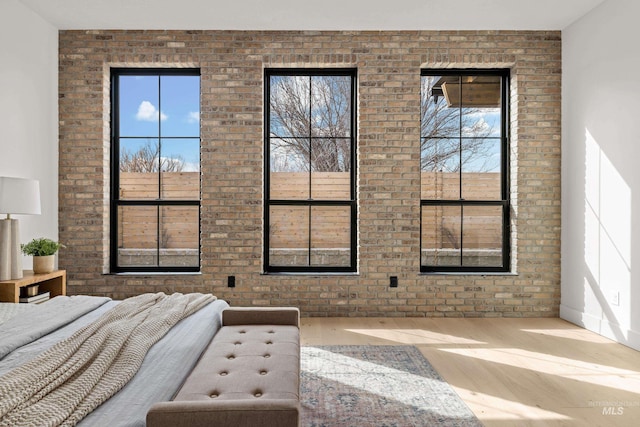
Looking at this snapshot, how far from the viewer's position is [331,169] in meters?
4.66

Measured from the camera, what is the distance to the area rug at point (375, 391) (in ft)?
7.52

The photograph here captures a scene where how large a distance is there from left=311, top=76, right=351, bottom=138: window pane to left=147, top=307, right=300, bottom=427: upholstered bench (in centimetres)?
255

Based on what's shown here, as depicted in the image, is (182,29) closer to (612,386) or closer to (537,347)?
(537,347)

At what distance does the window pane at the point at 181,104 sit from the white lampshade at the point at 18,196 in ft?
5.23

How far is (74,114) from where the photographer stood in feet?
14.6

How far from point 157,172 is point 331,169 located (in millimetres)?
1888

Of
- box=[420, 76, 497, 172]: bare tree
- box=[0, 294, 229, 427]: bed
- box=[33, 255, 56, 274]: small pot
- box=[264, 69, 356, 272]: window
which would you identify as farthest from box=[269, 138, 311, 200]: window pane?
box=[33, 255, 56, 274]: small pot

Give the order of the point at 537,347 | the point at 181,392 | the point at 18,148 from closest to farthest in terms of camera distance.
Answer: the point at 181,392
the point at 537,347
the point at 18,148

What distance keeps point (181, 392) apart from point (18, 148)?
342 centimetres

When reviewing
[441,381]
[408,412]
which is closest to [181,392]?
[408,412]

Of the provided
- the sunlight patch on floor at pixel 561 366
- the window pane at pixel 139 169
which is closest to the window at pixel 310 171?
the window pane at pixel 139 169

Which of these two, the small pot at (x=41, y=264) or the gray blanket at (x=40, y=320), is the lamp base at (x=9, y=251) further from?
the gray blanket at (x=40, y=320)

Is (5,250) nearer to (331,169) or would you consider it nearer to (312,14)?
(331,169)

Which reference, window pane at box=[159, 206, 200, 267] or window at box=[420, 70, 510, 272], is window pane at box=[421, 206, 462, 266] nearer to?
window at box=[420, 70, 510, 272]
